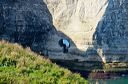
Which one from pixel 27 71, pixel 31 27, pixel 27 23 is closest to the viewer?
pixel 27 71

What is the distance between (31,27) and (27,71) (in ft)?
139

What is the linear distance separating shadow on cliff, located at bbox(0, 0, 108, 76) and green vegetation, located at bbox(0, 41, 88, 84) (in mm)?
37950

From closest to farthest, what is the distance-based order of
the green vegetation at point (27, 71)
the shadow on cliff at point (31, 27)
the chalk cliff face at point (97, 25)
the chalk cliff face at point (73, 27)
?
1. the green vegetation at point (27, 71)
2. the shadow on cliff at point (31, 27)
3. the chalk cliff face at point (73, 27)
4. the chalk cliff face at point (97, 25)

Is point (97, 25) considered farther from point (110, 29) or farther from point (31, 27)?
point (31, 27)

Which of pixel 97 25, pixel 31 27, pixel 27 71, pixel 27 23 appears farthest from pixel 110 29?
→ pixel 27 71

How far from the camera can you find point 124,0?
5434 centimetres

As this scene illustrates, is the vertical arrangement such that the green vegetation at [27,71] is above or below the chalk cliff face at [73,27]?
above

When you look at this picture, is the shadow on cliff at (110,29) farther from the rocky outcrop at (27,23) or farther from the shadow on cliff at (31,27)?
the rocky outcrop at (27,23)

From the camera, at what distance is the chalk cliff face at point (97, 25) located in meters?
51.8

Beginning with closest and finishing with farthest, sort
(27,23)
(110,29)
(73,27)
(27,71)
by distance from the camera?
(27,71) → (27,23) → (110,29) → (73,27)

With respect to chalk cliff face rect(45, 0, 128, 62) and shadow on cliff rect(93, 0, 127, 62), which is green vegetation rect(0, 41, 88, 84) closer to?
chalk cliff face rect(45, 0, 128, 62)

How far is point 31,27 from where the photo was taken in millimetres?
52406

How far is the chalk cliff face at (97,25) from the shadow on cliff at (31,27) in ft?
1.90

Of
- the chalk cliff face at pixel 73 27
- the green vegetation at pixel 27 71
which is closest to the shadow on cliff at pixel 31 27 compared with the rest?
the chalk cliff face at pixel 73 27
